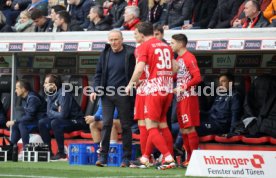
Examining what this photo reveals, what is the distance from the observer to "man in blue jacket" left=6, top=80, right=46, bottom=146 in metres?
17.4

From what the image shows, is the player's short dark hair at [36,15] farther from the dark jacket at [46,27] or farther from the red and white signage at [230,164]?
the red and white signage at [230,164]

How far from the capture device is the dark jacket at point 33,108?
17.5 meters

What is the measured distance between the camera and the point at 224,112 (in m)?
16.3

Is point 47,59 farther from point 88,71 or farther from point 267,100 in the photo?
point 267,100

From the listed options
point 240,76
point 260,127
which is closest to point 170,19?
point 240,76

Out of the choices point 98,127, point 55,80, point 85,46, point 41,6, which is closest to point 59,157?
point 98,127

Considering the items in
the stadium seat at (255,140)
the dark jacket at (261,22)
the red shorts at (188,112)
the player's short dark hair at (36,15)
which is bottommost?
the stadium seat at (255,140)

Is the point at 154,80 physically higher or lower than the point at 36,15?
lower

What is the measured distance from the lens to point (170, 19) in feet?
57.3

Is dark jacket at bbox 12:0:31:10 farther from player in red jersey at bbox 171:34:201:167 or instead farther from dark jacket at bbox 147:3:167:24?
player in red jersey at bbox 171:34:201:167

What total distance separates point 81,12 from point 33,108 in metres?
2.66

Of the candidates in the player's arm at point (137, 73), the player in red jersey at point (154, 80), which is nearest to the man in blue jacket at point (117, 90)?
the player in red jersey at point (154, 80)

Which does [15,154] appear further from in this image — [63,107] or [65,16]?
[65,16]

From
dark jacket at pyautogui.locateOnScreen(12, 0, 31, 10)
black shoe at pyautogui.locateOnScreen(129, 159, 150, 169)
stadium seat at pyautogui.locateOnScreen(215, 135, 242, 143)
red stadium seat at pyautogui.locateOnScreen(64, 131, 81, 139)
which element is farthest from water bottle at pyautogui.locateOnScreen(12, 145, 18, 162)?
dark jacket at pyautogui.locateOnScreen(12, 0, 31, 10)
